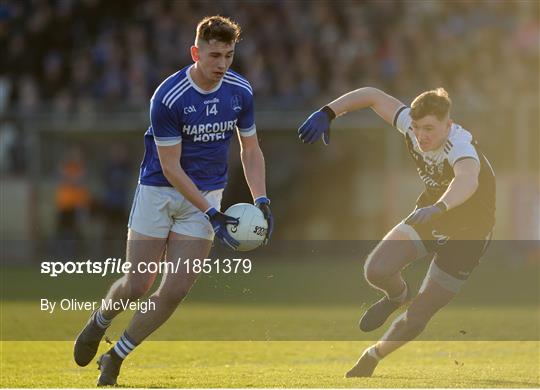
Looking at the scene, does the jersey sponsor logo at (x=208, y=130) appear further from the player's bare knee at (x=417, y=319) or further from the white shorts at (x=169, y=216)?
the player's bare knee at (x=417, y=319)

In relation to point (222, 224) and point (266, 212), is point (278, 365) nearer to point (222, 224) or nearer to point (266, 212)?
point (266, 212)

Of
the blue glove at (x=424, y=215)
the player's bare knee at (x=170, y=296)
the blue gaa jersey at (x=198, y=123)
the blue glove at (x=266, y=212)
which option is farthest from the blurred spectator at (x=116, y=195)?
the blue glove at (x=424, y=215)

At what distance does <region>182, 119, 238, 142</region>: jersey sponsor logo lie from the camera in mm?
8180

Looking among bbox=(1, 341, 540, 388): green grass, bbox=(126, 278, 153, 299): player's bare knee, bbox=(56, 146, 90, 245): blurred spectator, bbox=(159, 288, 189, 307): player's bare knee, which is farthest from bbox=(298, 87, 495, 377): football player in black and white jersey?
bbox=(56, 146, 90, 245): blurred spectator

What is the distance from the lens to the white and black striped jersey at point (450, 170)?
835 cm

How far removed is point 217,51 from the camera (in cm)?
791

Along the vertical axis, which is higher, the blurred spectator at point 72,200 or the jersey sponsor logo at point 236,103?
the jersey sponsor logo at point 236,103

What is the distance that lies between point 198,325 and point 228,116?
13.8ft

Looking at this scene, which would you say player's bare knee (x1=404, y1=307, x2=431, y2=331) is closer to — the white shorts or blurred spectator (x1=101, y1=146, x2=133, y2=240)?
the white shorts

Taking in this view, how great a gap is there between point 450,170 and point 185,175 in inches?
70.5

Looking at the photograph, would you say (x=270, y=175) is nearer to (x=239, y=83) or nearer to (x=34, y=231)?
(x=34, y=231)

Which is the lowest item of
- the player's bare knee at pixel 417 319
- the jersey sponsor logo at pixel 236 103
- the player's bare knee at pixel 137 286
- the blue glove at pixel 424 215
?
the player's bare knee at pixel 417 319

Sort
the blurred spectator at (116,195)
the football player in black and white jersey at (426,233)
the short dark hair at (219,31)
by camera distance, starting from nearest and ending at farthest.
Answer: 1. the short dark hair at (219,31)
2. the football player in black and white jersey at (426,233)
3. the blurred spectator at (116,195)

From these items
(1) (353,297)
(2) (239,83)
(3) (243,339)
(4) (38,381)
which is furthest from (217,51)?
(1) (353,297)
